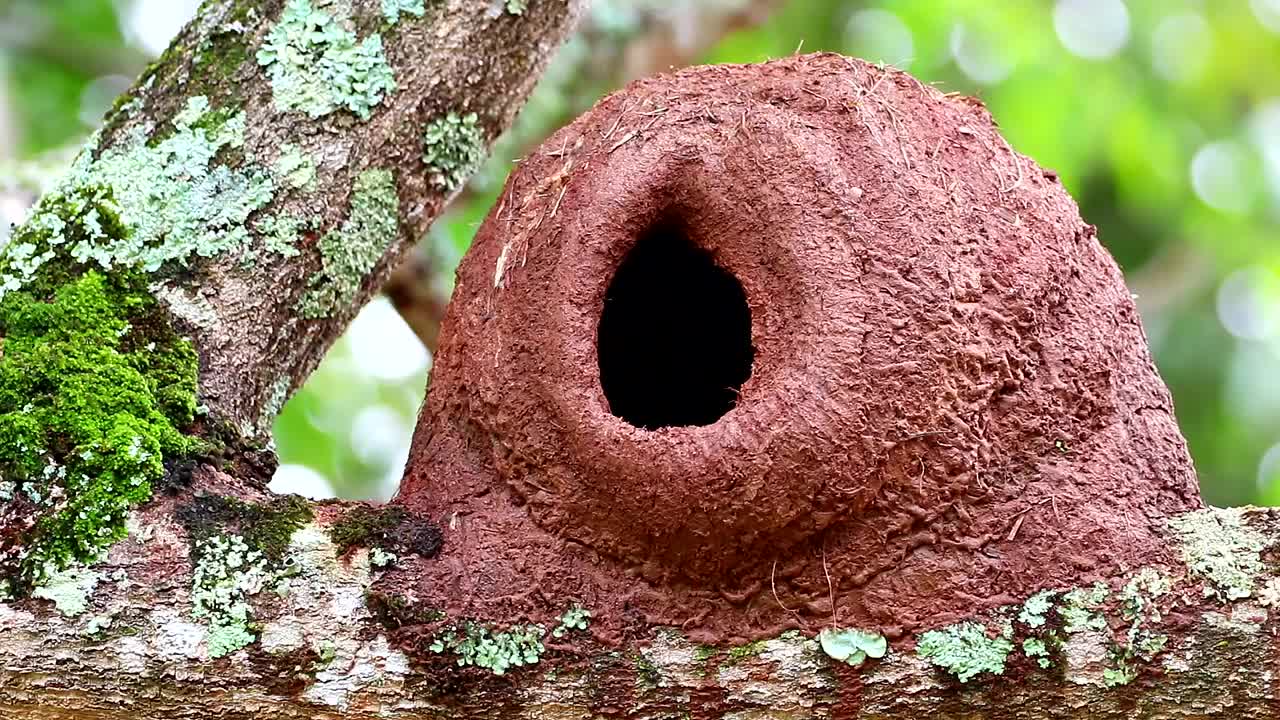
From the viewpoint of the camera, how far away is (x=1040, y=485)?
9.57 ft

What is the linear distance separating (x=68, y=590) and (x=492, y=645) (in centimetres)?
75

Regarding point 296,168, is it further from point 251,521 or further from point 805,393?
point 805,393

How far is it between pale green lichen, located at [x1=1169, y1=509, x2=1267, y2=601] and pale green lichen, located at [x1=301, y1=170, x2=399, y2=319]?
1763mm

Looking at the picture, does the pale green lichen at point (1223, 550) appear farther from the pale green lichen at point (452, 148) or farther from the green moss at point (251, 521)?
the pale green lichen at point (452, 148)

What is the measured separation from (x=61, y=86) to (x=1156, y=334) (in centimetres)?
768

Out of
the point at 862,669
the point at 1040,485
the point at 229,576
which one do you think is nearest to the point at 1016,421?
the point at 1040,485

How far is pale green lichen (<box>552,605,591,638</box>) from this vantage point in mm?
2770

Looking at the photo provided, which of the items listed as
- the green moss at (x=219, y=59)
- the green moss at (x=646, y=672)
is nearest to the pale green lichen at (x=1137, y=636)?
the green moss at (x=646, y=672)

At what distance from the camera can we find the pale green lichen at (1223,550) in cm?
258

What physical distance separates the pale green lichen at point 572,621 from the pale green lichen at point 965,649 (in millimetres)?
601

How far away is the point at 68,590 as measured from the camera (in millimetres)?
2656

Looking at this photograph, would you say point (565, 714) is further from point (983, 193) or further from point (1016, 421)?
point (983, 193)

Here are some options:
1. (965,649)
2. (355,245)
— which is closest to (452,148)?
(355,245)

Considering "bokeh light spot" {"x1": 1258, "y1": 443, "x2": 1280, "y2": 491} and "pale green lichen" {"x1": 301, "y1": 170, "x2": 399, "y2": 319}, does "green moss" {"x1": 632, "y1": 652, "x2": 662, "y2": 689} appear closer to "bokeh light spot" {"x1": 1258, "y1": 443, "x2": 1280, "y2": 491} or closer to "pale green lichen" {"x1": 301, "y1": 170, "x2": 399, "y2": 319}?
"pale green lichen" {"x1": 301, "y1": 170, "x2": 399, "y2": 319}
